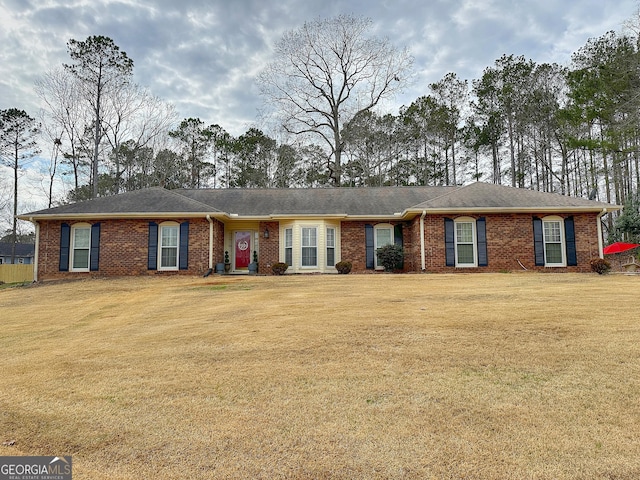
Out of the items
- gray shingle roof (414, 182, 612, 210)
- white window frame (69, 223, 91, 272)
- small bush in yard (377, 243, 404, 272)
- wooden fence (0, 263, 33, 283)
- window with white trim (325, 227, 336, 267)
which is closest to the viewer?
gray shingle roof (414, 182, 612, 210)

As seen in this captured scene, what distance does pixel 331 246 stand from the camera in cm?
1673

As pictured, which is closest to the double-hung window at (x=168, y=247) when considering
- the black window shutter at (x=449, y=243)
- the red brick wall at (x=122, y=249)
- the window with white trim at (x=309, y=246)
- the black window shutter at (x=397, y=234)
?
the red brick wall at (x=122, y=249)

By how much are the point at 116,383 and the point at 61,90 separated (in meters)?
27.8

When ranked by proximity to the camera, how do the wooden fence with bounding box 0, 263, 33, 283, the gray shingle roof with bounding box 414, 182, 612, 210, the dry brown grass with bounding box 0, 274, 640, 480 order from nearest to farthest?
1. the dry brown grass with bounding box 0, 274, 640, 480
2. the gray shingle roof with bounding box 414, 182, 612, 210
3. the wooden fence with bounding box 0, 263, 33, 283

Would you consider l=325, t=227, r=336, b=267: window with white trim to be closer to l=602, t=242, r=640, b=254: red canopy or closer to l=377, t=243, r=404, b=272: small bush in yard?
l=377, t=243, r=404, b=272: small bush in yard

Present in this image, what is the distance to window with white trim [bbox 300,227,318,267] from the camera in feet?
53.9

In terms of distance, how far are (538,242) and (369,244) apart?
6.41m

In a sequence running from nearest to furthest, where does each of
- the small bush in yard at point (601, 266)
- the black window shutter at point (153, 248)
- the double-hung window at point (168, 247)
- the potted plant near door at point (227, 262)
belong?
the small bush in yard at point (601, 266) < the black window shutter at point (153, 248) < the double-hung window at point (168, 247) < the potted plant near door at point (227, 262)

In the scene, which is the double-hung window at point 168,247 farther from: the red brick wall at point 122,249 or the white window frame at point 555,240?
the white window frame at point 555,240

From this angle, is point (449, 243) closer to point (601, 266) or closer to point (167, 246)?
point (601, 266)

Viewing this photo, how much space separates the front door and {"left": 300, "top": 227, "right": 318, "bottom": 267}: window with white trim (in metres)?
2.65

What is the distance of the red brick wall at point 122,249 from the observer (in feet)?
50.8

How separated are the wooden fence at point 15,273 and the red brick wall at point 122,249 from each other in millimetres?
8564

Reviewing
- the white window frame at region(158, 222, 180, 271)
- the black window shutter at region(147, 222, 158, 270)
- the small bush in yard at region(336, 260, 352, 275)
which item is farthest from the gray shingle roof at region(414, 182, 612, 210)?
the black window shutter at region(147, 222, 158, 270)
